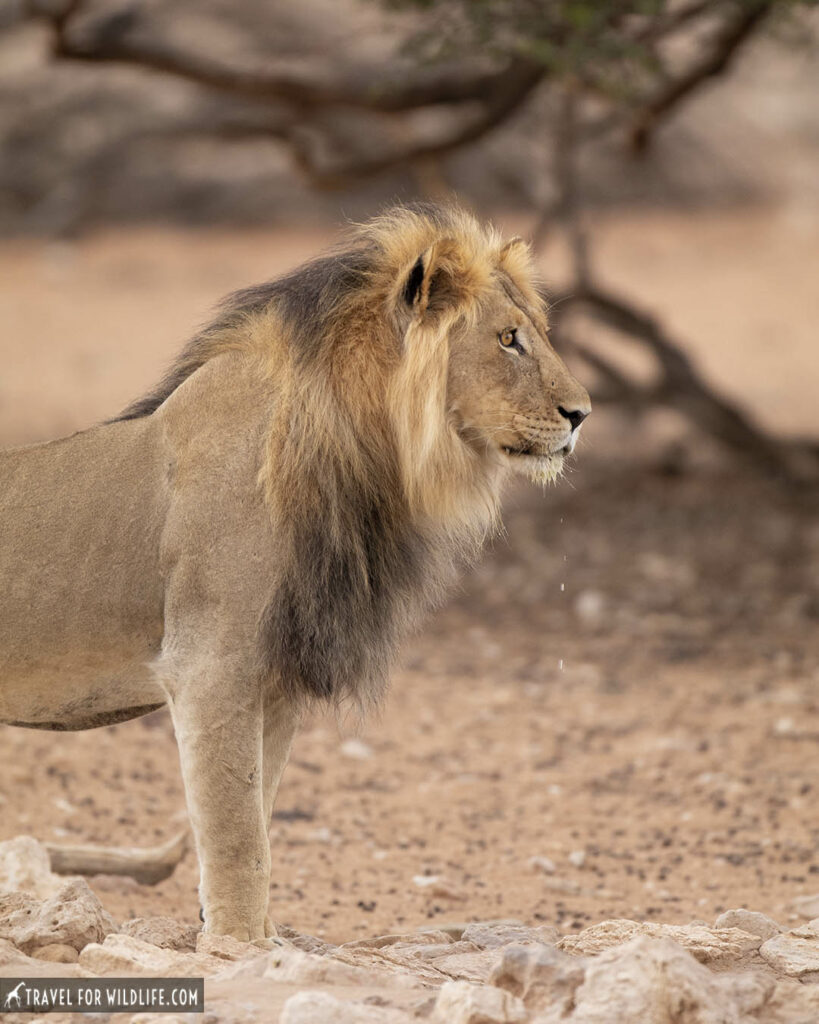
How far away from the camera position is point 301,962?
121 inches

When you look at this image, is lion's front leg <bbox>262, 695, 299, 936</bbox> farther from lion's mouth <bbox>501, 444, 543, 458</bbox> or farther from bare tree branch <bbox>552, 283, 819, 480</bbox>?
bare tree branch <bbox>552, 283, 819, 480</bbox>

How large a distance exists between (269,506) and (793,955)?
65.5 inches

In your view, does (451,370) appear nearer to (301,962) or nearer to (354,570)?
(354,570)

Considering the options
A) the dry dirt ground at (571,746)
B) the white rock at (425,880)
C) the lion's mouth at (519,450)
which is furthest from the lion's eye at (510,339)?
the white rock at (425,880)

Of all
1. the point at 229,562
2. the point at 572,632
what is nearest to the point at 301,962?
the point at 229,562

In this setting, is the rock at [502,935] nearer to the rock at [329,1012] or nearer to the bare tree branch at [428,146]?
the rock at [329,1012]

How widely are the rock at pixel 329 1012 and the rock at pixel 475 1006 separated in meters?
0.07

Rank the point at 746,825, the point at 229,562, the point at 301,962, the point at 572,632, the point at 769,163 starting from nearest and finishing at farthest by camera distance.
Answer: the point at 301,962
the point at 229,562
the point at 746,825
the point at 572,632
the point at 769,163

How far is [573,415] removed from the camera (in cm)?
372

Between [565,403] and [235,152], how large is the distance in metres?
19.2

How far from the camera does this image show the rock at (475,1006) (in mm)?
2777

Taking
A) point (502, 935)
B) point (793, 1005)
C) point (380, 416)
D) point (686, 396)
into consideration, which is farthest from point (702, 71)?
point (793, 1005)

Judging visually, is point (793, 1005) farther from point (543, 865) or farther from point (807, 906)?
point (543, 865)

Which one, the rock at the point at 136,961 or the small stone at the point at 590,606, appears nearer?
the rock at the point at 136,961
